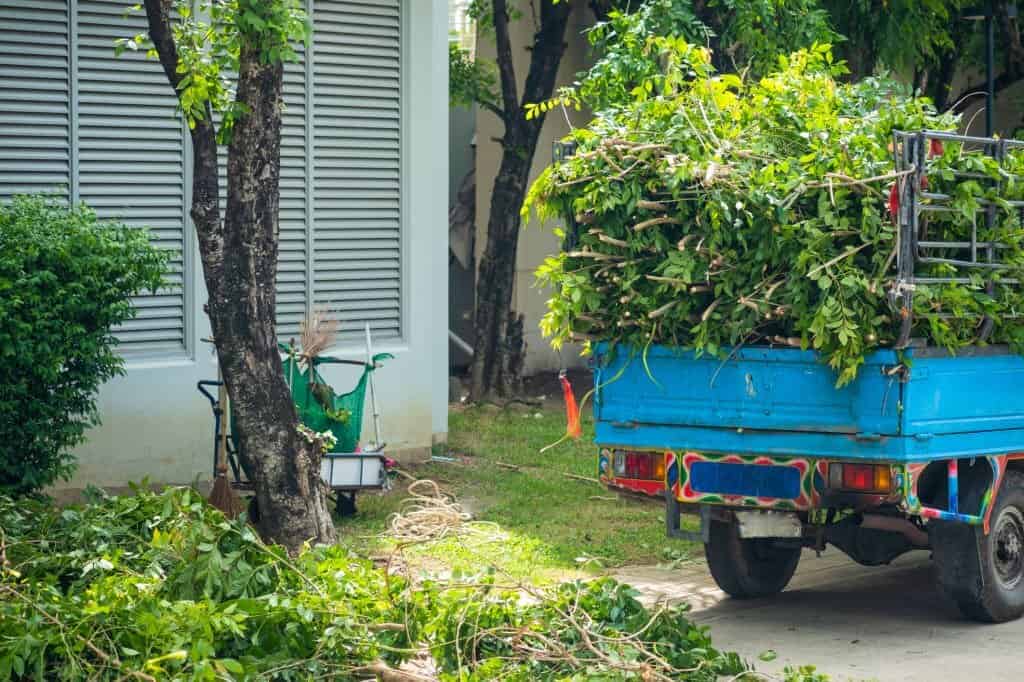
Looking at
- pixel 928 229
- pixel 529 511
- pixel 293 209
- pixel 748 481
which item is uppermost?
pixel 293 209

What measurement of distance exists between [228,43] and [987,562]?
5.08m

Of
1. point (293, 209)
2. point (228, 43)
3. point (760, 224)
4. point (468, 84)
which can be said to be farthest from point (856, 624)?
point (468, 84)

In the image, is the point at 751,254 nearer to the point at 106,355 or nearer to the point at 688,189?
the point at 688,189

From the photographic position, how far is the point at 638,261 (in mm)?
8094

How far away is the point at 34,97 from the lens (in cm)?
1088

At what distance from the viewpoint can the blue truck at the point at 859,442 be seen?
24.7 feet

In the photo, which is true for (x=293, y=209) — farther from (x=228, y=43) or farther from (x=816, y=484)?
(x=816, y=484)

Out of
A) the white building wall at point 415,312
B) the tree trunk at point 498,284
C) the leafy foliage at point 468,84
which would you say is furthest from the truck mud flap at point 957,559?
the leafy foliage at point 468,84

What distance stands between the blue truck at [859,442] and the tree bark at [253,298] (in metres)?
1.86

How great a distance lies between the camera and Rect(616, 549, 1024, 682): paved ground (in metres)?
7.32

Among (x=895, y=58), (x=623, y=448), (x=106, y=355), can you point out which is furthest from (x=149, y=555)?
(x=895, y=58)

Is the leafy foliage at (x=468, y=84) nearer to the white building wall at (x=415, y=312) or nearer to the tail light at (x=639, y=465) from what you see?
the white building wall at (x=415, y=312)

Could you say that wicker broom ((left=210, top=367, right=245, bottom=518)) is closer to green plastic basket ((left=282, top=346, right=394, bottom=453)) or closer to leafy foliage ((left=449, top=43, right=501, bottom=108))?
green plastic basket ((left=282, top=346, right=394, bottom=453))

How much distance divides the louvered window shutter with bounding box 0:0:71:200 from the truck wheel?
5.30 metres
